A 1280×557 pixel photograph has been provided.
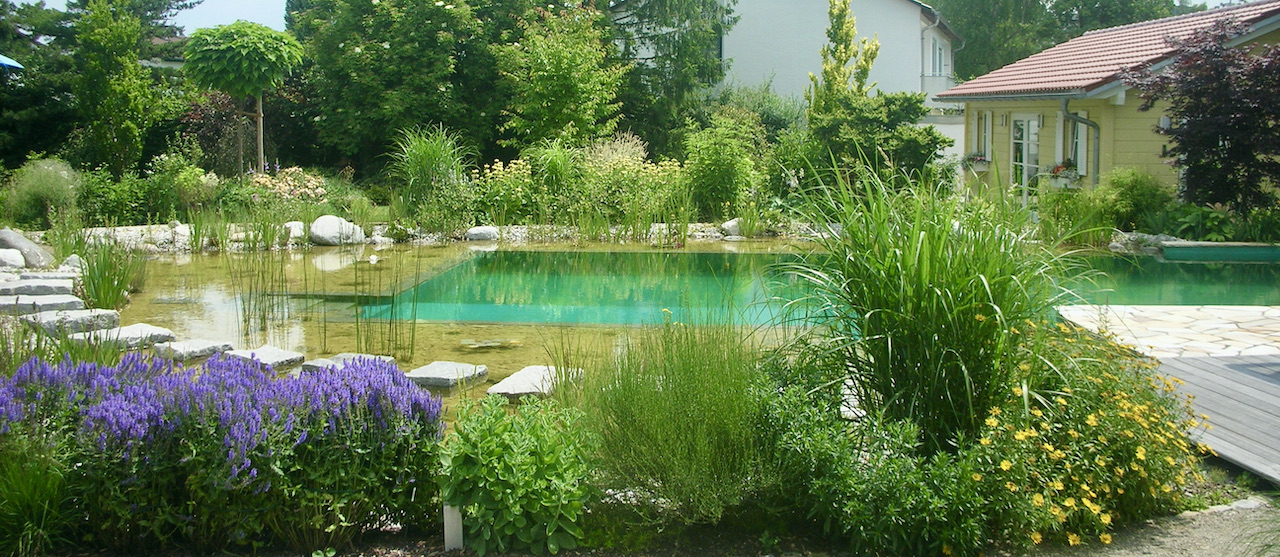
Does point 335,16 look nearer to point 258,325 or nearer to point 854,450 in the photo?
point 258,325

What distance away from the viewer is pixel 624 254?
11602 millimetres

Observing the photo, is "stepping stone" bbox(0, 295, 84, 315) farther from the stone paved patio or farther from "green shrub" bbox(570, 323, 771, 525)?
the stone paved patio

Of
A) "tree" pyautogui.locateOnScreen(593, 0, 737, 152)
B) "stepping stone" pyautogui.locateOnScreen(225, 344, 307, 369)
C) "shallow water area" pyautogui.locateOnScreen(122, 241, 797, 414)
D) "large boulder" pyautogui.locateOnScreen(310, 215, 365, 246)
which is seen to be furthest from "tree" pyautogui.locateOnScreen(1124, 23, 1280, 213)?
"stepping stone" pyautogui.locateOnScreen(225, 344, 307, 369)

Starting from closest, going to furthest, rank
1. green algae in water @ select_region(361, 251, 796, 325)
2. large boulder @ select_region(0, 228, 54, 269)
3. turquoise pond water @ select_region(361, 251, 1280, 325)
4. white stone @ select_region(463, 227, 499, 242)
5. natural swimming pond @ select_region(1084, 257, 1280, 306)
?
1. green algae in water @ select_region(361, 251, 796, 325)
2. turquoise pond water @ select_region(361, 251, 1280, 325)
3. natural swimming pond @ select_region(1084, 257, 1280, 306)
4. large boulder @ select_region(0, 228, 54, 269)
5. white stone @ select_region(463, 227, 499, 242)

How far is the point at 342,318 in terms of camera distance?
8102 mm

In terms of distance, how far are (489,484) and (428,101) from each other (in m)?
16.0

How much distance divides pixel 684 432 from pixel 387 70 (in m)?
16.1

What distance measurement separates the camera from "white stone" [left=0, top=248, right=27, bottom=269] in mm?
9562

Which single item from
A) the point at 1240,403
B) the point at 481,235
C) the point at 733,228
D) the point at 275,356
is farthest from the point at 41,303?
the point at 733,228

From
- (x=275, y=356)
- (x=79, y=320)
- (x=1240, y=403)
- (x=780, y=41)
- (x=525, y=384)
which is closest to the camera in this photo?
(x=1240, y=403)

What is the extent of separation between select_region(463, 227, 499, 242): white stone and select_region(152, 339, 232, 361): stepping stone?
6.79 m

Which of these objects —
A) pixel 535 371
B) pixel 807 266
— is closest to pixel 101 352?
pixel 535 371

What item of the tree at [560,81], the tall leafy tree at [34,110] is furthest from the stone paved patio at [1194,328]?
the tall leafy tree at [34,110]

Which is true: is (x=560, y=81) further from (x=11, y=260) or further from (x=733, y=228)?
(x=11, y=260)
